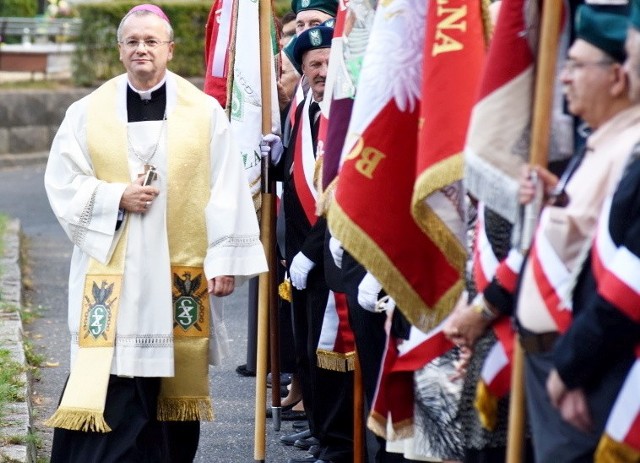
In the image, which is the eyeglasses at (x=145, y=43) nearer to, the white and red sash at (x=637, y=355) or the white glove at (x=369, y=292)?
the white glove at (x=369, y=292)

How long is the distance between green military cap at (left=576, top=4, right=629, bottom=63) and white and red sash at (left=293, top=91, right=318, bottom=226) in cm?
313

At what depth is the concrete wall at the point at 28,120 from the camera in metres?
19.5

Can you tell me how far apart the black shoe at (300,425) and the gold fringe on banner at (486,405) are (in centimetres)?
347

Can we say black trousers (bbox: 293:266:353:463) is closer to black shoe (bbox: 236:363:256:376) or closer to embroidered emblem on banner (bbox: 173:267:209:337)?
embroidered emblem on banner (bbox: 173:267:209:337)

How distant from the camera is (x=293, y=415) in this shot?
7.94 m

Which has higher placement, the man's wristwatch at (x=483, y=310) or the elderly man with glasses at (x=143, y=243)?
the man's wristwatch at (x=483, y=310)

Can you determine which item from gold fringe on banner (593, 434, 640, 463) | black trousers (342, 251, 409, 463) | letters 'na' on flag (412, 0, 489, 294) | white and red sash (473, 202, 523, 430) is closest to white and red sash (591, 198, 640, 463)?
gold fringe on banner (593, 434, 640, 463)

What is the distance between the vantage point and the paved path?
715 centimetres

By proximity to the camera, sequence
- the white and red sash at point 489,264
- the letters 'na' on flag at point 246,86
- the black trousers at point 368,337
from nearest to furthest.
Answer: the white and red sash at point 489,264
the black trousers at point 368,337
the letters 'na' on flag at point 246,86

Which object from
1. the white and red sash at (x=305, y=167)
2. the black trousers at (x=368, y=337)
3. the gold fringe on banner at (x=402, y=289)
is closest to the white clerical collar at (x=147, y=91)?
the white and red sash at (x=305, y=167)

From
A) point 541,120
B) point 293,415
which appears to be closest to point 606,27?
point 541,120

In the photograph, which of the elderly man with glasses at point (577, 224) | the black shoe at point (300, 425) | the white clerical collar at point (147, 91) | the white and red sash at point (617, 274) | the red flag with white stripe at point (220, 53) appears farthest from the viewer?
the black shoe at point (300, 425)

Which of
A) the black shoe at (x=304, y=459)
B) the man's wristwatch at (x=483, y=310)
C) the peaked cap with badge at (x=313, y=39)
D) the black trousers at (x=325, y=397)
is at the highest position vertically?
the peaked cap with badge at (x=313, y=39)

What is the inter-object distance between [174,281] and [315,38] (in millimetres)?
1404
